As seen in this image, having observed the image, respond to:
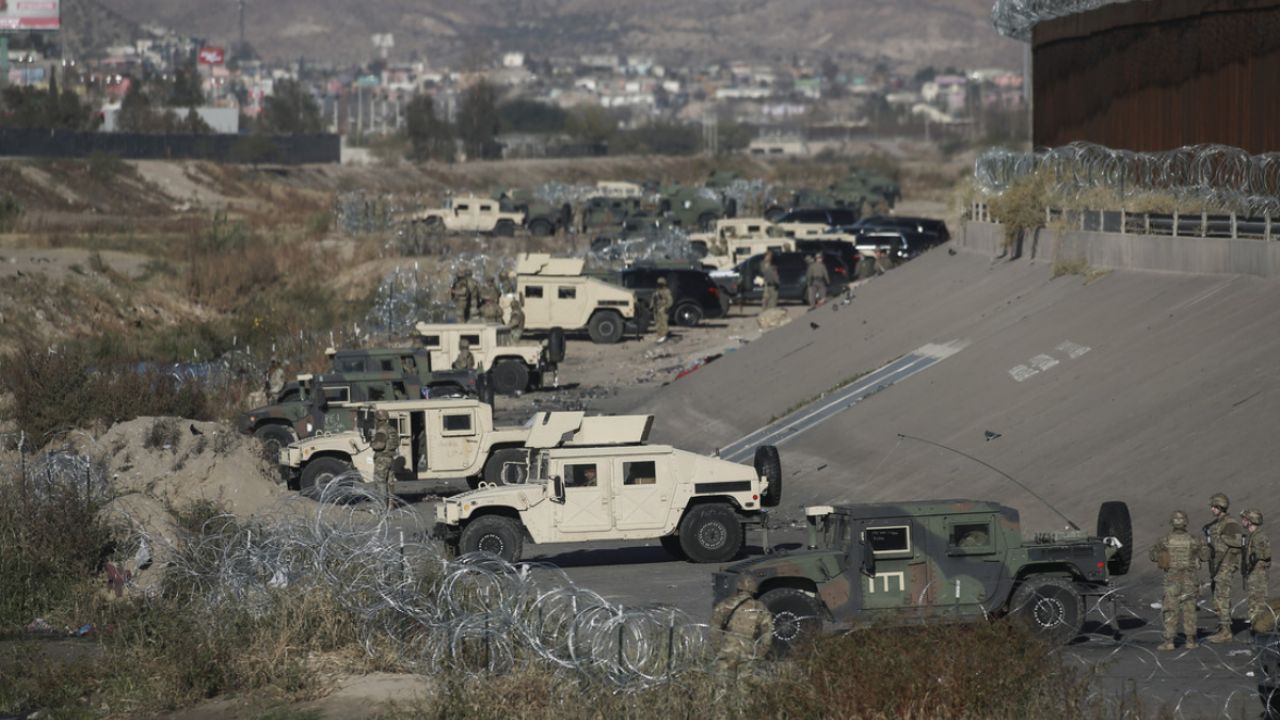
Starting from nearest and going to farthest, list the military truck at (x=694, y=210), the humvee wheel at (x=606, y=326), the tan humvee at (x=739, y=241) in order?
the humvee wheel at (x=606, y=326)
the tan humvee at (x=739, y=241)
the military truck at (x=694, y=210)

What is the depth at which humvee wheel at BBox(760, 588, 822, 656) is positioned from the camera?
1489 centimetres

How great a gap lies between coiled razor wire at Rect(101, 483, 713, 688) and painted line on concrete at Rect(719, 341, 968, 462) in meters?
9.49

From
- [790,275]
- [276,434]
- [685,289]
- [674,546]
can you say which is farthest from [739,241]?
[674,546]

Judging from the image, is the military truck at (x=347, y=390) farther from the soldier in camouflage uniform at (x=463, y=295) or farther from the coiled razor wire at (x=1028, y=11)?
the coiled razor wire at (x=1028, y=11)

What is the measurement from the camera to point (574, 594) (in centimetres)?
1322

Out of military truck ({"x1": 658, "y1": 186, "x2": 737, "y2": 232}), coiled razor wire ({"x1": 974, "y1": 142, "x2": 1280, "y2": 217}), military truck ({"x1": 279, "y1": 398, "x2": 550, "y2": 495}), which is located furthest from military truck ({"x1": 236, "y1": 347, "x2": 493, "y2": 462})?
military truck ({"x1": 658, "y1": 186, "x2": 737, "y2": 232})

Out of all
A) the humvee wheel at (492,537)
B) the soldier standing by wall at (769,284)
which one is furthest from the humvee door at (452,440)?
the soldier standing by wall at (769,284)

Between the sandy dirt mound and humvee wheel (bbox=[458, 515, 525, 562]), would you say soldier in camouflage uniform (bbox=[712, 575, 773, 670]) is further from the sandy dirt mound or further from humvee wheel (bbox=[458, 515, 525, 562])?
the sandy dirt mound

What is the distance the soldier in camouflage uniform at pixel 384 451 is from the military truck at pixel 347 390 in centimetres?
298

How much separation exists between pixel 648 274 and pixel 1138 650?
3011cm

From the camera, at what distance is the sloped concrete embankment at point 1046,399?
20.3m

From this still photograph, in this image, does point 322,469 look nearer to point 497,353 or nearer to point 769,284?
point 497,353

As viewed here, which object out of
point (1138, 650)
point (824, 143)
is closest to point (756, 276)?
point (1138, 650)

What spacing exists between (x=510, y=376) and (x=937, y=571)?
66.7ft
